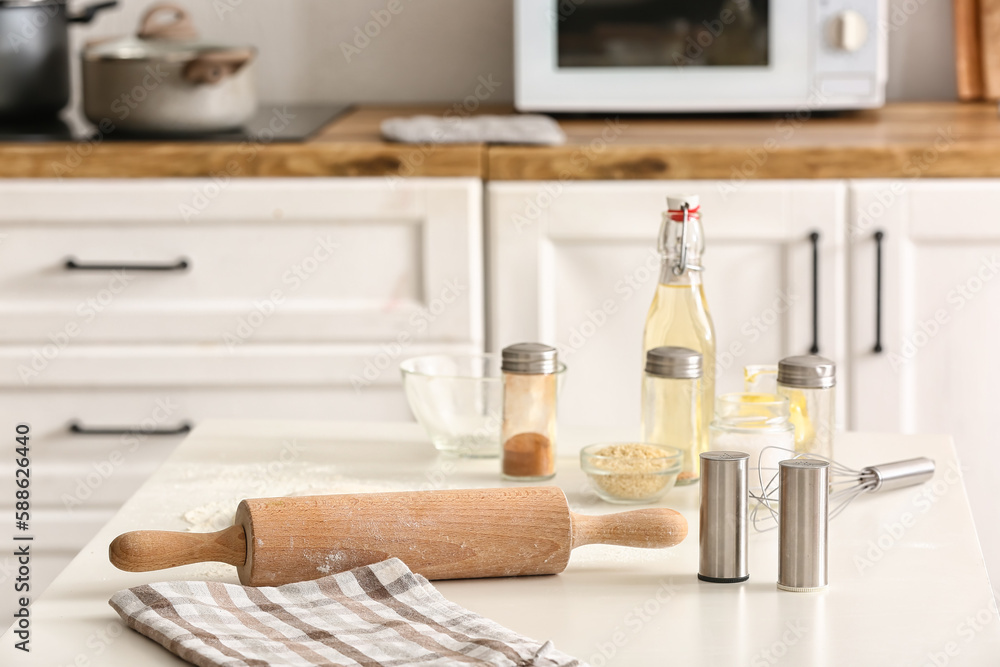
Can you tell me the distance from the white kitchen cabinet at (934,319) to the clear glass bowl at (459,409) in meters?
0.85

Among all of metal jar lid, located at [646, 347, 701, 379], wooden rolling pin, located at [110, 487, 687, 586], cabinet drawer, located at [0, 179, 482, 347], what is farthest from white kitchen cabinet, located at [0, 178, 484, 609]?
wooden rolling pin, located at [110, 487, 687, 586]

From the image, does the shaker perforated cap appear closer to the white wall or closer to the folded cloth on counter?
the folded cloth on counter

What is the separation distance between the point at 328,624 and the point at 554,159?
1.18m

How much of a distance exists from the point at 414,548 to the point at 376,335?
105cm

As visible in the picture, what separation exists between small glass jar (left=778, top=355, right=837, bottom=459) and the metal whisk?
15 mm

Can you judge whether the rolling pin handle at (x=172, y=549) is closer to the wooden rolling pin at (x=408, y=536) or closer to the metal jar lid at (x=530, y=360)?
the wooden rolling pin at (x=408, y=536)

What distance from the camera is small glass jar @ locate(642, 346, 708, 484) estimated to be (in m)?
1.07

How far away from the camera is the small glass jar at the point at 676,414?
1.07 meters

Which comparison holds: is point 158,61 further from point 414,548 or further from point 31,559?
point 414,548

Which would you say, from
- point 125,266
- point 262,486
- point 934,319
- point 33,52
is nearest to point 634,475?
point 262,486

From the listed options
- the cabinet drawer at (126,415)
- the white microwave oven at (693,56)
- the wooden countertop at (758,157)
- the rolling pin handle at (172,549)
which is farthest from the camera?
the white microwave oven at (693,56)

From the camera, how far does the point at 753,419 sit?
0.97m

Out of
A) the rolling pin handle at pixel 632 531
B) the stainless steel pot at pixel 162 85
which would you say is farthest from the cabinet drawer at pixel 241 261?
the rolling pin handle at pixel 632 531

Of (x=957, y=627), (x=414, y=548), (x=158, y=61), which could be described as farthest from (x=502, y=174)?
(x=957, y=627)
